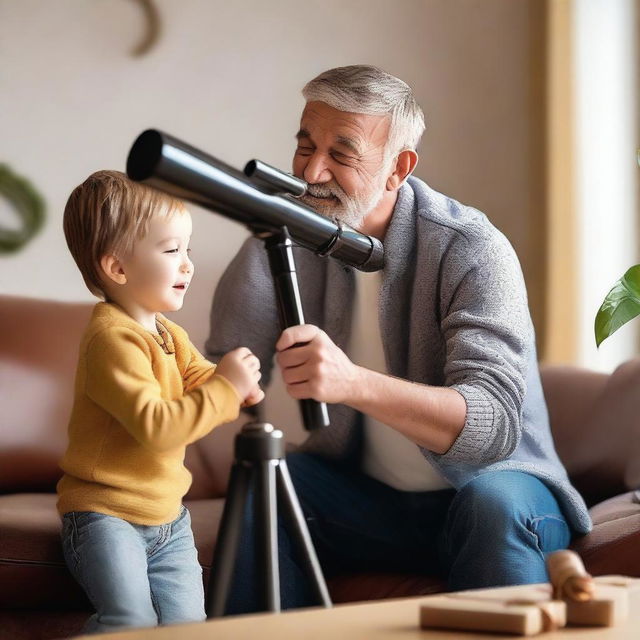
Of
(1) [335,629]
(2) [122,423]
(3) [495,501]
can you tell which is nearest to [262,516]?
(1) [335,629]

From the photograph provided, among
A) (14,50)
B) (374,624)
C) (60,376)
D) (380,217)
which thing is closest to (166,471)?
(374,624)

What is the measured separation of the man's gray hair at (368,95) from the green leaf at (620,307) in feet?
1.51

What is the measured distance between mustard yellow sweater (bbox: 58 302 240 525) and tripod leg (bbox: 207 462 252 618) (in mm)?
231

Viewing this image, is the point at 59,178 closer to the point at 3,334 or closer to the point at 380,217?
the point at 3,334

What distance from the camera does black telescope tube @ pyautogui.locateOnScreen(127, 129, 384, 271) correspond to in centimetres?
92

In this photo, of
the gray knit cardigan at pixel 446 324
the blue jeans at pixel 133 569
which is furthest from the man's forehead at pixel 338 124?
the blue jeans at pixel 133 569

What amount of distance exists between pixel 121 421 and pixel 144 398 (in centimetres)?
5

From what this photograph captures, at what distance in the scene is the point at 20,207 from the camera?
8.38 ft

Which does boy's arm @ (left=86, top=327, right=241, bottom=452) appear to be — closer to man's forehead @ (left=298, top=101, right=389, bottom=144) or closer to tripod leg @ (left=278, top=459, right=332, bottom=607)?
tripod leg @ (left=278, top=459, right=332, bottom=607)

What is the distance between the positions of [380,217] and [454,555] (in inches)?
24.3

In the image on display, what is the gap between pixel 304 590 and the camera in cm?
169

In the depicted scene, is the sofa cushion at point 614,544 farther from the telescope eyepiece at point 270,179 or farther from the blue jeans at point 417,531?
the telescope eyepiece at point 270,179

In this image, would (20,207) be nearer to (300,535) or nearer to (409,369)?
(409,369)

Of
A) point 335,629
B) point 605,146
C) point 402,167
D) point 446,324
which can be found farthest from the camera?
point 605,146
